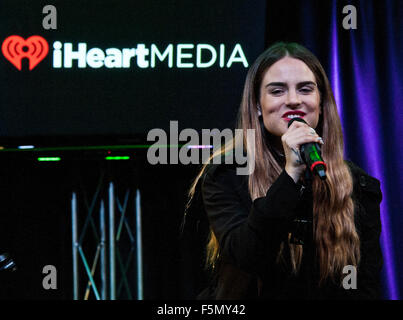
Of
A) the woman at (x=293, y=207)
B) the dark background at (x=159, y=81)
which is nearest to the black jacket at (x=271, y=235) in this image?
the woman at (x=293, y=207)

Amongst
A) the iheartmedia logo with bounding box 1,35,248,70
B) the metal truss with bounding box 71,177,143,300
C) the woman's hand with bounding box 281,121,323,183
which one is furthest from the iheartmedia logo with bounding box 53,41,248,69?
the woman's hand with bounding box 281,121,323,183

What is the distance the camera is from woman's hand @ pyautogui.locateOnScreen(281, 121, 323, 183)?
4.66 ft

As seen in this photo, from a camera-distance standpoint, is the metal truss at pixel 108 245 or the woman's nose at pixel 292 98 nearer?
the woman's nose at pixel 292 98

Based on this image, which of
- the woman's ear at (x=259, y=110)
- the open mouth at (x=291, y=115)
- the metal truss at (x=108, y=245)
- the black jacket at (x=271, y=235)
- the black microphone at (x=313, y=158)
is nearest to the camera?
the black microphone at (x=313, y=158)

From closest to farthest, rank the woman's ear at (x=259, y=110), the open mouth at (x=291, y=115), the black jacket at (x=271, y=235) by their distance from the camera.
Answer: the black jacket at (x=271, y=235), the open mouth at (x=291, y=115), the woman's ear at (x=259, y=110)

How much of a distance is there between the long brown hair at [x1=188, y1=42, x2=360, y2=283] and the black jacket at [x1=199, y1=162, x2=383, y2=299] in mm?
43

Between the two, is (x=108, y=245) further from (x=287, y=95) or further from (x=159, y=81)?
(x=287, y=95)

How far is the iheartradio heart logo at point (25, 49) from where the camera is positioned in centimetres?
297

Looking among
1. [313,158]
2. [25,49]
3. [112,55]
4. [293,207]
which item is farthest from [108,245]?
[313,158]

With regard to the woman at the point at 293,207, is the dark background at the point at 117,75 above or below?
above

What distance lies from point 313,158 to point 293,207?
0.54ft

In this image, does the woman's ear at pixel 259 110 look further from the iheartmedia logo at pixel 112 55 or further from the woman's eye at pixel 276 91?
the iheartmedia logo at pixel 112 55

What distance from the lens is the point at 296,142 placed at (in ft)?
4.68
